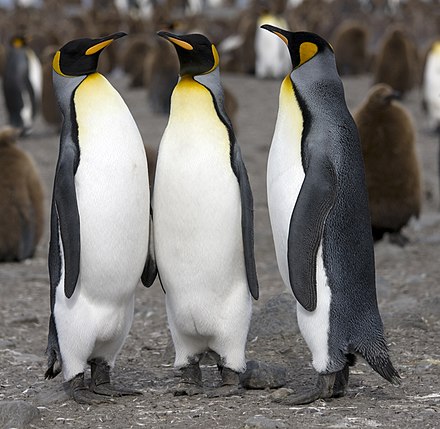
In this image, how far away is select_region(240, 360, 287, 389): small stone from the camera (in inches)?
181

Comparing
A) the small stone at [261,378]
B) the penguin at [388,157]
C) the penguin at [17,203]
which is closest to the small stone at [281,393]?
the small stone at [261,378]

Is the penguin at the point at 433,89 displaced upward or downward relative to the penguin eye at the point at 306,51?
downward

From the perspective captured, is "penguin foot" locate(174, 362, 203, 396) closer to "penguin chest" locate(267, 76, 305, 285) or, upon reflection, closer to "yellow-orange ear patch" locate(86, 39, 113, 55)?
"penguin chest" locate(267, 76, 305, 285)

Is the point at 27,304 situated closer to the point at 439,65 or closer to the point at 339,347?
the point at 339,347

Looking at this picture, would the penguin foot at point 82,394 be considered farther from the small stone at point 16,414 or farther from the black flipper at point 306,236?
the black flipper at point 306,236

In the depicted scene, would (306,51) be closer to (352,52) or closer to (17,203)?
(17,203)

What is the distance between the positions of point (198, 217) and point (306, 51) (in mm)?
814

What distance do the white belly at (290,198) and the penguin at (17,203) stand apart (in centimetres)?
410

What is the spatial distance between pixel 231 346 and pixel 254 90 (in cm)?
1468

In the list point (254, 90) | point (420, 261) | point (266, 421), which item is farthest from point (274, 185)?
point (254, 90)

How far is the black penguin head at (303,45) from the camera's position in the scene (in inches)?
172

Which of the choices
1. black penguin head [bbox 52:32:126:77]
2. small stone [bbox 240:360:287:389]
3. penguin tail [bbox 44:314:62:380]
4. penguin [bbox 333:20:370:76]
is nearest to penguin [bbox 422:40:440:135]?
penguin [bbox 333:20:370:76]

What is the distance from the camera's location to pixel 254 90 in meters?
18.9

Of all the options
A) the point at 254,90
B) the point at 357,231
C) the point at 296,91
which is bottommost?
the point at 254,90
